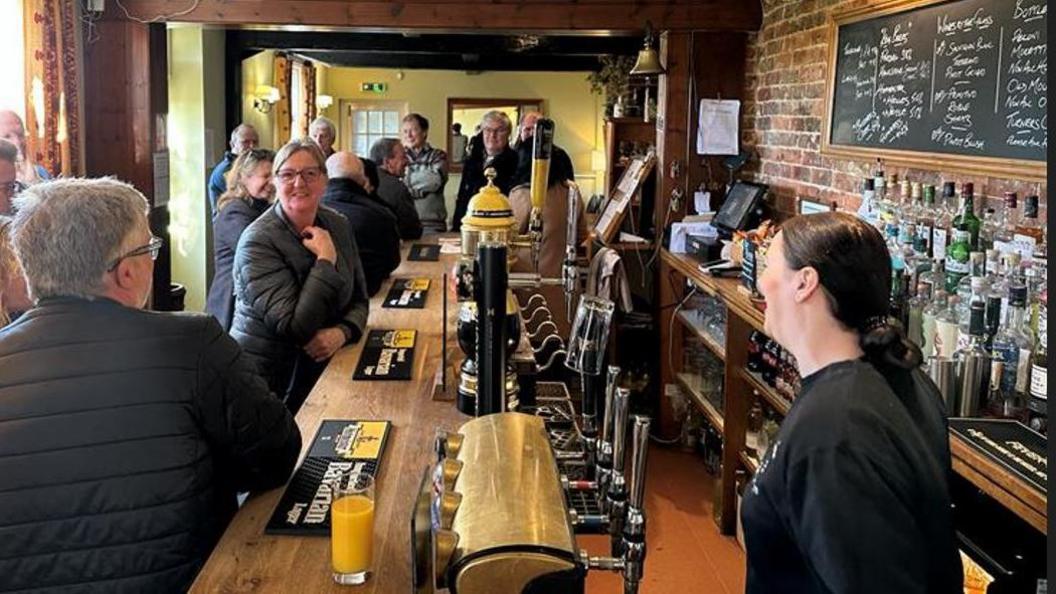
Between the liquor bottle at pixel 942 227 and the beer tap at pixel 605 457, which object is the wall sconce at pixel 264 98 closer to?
the liquor bottle at pixel 942 227

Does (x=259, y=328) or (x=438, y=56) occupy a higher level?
(x=438, y=56)

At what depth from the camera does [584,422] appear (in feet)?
5.24

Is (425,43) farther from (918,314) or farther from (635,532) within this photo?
(635,532)

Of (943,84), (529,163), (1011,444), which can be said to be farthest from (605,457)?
(529,163)

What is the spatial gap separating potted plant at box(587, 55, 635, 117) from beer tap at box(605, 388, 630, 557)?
21.1 feet

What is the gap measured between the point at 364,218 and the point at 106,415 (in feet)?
7.50

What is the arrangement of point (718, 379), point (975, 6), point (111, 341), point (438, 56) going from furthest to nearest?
point (438, 56) < point (718, 379) < point (975, 6) < point (111, 341)

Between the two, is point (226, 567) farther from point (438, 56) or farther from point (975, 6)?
point (438, 56)

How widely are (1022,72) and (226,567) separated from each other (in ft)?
7.47

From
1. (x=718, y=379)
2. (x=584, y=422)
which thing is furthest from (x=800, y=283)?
(x=718, y=379)

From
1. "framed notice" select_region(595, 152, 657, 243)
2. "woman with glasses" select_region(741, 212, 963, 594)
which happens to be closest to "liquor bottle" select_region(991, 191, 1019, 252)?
"woman with glasses" select_region(741, 212, 963, 594)

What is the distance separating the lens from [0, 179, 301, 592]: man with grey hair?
1544 mm

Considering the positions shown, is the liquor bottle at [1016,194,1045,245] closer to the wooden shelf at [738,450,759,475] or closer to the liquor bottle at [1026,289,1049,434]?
the liquor bottle at [1026,289,1049,434]

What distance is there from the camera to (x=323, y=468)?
1847 mm
